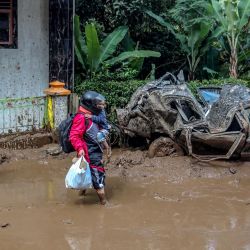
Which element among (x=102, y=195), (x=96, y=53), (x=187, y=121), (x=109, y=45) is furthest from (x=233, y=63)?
(x=102, y=195)

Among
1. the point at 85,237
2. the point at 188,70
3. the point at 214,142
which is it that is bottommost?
the point at 85,237

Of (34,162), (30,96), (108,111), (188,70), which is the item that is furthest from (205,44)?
(34,162)

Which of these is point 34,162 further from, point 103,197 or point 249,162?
point 249,162

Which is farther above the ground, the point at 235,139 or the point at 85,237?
the point at 235,139

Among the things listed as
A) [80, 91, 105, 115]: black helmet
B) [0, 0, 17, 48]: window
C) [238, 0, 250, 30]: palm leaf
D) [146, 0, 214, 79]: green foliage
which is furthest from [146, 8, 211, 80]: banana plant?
[80, 91, 105, 115]: black helmet

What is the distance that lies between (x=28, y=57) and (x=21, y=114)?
1.13 meters

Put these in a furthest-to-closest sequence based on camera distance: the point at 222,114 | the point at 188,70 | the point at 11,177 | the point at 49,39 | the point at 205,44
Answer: the point at 188,70
the point at 205,44
the point at 49,39
the point at 222,114
the point at 11,177

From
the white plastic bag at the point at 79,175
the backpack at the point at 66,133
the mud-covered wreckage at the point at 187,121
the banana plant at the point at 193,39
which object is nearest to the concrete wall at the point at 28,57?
the mud-covered wreckage at the point at 187,121

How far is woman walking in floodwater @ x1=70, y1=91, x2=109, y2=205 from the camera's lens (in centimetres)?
695

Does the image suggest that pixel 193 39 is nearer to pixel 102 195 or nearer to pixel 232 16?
pixel 232 16

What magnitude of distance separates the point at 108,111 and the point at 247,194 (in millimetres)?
3778

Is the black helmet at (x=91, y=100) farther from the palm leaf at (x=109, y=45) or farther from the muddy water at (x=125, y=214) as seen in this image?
the palm leaf at (x=109, y=45)

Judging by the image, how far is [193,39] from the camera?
1229cm

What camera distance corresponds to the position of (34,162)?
9305 millimetres
